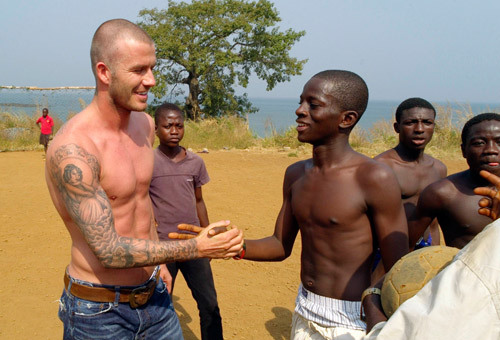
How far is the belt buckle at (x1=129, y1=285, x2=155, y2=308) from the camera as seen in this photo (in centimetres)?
261

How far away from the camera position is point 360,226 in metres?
2.54

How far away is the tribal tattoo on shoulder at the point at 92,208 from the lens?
2320mm

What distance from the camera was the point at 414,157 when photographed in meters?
4.21

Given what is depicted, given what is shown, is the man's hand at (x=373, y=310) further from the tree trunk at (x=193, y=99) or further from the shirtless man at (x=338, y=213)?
the tree trunk at (x=193, y=99)

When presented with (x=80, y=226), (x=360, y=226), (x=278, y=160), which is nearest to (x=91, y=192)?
(x=80, y=226)

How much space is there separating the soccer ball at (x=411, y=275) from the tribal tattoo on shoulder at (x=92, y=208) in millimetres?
1176

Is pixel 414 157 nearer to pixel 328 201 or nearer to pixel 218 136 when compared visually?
pixel 328 201

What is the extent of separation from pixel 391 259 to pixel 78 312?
5.28 ft

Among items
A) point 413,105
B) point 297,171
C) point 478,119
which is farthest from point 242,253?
point 413,105

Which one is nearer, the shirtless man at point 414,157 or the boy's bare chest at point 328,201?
the boy's bare chest at point 328,201

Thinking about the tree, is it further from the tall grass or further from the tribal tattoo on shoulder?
the tribal tattoo on shoulder

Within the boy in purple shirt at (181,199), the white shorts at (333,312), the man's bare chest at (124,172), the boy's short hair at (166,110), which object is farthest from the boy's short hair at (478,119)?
the boy's short hair at (166,110)

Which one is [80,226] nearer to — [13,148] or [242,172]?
[242,172]

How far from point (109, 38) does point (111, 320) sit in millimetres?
1457
